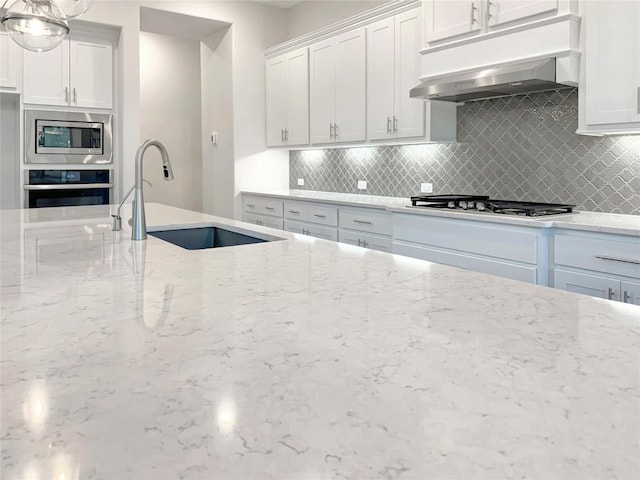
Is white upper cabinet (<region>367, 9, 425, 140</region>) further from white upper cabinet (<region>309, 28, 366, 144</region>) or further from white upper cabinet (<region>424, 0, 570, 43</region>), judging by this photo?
white upper cabinet (<region>424, 0, 570, 43</region>)

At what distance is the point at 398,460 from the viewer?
564 millimetres

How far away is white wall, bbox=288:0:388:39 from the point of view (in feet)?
16.7

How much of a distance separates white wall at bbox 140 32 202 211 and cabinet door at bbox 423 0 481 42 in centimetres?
437

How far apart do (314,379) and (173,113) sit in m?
7.06

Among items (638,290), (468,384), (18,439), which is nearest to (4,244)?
(18,439)

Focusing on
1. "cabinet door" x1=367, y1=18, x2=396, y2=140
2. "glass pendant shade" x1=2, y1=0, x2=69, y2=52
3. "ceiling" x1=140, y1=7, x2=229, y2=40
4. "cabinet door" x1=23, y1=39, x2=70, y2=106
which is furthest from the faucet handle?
"ceiling" x1=140, y1=7, x2=229, y2=40

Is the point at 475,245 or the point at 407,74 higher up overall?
the point at 407,74

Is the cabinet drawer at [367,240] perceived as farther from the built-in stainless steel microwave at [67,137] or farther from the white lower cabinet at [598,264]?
the built-in stainless steel microwave at [67,137]

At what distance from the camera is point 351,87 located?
4.66 metres

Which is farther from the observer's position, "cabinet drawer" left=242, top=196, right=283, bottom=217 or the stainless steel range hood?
"cabinet drawer" left=242, top=196, right=283, bottom=217

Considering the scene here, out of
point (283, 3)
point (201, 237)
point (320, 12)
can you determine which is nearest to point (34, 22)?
point (201, 237)

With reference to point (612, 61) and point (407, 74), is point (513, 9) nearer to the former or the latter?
point (612, 61)

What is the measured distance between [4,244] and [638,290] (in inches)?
102

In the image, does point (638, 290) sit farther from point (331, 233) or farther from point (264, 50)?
point (264, 50)
